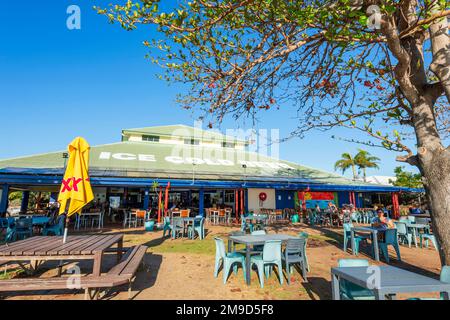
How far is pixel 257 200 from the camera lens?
19750mm

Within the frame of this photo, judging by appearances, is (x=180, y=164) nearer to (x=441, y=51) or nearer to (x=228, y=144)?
(x=228, y=144)

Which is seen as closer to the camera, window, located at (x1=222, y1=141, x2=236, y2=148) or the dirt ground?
the dirt ground

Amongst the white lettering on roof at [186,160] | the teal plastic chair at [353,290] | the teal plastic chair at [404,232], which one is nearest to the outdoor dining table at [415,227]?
the teal plastic chair at [404,232]

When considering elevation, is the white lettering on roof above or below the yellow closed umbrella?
above

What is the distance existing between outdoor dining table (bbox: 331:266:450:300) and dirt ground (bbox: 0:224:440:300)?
→ 150cm

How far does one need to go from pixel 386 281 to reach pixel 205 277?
150 inches

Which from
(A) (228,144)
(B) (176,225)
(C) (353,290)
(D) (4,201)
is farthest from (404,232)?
(A) (228,144)

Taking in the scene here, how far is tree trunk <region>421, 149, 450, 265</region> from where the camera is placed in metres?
4.09

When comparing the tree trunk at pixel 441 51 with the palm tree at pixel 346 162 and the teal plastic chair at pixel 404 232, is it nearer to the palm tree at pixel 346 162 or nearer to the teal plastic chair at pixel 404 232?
the teal plastic chair at pixel 404 232

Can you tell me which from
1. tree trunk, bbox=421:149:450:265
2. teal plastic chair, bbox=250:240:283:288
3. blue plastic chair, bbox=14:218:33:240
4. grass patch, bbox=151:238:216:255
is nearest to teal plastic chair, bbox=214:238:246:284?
teal plastic chair, bbox=250:240:283:288

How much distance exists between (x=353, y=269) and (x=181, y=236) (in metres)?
9.06

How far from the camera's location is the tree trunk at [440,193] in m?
4.09

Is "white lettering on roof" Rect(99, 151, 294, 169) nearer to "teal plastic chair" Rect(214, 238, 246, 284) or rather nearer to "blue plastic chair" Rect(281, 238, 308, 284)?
"teal plastic chair" Rect(214, 238, 246, 284)

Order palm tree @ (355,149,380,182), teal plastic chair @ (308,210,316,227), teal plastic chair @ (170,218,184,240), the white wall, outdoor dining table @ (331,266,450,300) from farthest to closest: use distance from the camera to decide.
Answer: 1. palm tree @ (355,149,380,182)
2. the white wall
3. teal plastic chair @ (308,210,316,227)
4. teal plastic chair @ (170,218,184,240)
5. outdoor dining table @ (331,266,450,300)
